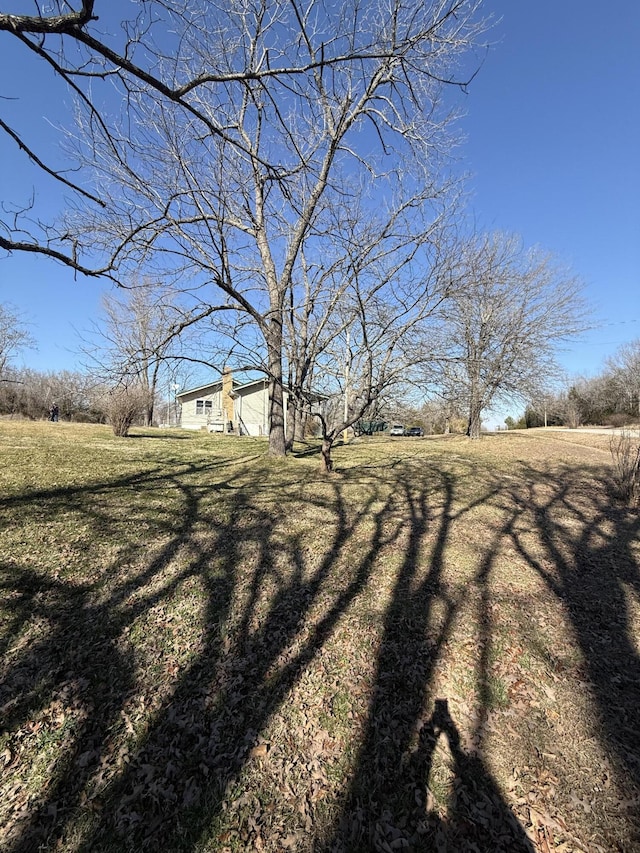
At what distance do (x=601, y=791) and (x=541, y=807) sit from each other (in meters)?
0.31

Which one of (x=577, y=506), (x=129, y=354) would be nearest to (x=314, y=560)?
(x=129, y=354)

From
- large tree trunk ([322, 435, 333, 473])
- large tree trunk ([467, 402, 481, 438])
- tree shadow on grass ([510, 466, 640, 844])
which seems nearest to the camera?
tree shadow on grass ([510, 466, 640, 844])

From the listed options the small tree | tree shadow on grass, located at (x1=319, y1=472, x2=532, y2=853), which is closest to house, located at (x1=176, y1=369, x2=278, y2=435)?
the small tree

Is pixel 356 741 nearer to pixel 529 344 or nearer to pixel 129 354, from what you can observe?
pixel 129 354

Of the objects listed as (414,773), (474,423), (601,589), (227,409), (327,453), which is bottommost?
(414,773)

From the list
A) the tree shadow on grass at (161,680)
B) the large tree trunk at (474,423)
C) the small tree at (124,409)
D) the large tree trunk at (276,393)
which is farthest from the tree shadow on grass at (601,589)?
the small tree at (124,409)

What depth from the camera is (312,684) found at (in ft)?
7.77

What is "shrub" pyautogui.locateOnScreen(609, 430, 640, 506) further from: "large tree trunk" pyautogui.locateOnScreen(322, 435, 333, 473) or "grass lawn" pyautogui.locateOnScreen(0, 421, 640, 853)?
"large tree trunk" pyautogui.locateOnScreen(322, 435, 333, 473)

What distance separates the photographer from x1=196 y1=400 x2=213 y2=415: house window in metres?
31.1

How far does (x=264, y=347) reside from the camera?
8117 mm

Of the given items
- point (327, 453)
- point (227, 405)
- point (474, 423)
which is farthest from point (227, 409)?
point (327, 453)

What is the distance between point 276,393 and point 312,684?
7215 millimetres

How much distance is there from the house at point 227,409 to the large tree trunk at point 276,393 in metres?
18.4

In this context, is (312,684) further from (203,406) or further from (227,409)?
(203,406)
